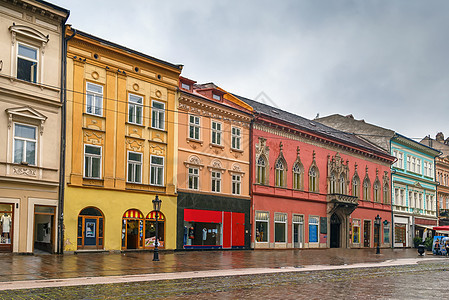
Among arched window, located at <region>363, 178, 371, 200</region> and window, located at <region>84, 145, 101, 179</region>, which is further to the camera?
arched window, located at <region>363, 178, 371, 200</region>

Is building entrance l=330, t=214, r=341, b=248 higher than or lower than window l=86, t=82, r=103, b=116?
lower

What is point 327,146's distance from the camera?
4750 centimetres

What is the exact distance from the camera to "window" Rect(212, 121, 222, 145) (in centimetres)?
3638

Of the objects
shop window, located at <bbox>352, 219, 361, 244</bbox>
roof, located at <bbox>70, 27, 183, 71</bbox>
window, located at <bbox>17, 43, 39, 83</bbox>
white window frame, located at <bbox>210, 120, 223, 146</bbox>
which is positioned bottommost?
shop window, located at <bbox>352, 219, 361, 244</bbox>

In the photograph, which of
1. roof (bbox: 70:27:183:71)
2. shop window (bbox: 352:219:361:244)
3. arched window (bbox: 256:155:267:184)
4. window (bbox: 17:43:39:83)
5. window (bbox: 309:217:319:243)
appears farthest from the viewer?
shop window (bbox: 352:219:361:244)

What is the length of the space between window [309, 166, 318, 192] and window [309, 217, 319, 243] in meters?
2.46

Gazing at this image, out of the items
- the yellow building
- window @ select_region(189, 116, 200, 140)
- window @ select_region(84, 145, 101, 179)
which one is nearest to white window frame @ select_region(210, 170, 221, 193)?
window @ select_region(189, 116, 200, 140)

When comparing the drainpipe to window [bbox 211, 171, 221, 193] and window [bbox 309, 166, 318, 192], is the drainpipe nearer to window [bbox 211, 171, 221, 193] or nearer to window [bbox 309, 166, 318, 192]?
window [bbox 211, 171, 221, 193]

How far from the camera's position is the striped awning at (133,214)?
3041 centimetres

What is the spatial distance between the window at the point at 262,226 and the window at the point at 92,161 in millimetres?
13991

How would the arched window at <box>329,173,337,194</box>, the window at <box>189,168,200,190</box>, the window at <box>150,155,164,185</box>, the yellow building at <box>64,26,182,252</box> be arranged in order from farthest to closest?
1. the arched window at <box>329,173,337,194</box>
2. the window at <box>189,168,200,190</box>
3. the window at <box>150,155,164,185</box>
4. the yellow building at <box>64,26,182,252</box>

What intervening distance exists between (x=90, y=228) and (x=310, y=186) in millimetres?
21858

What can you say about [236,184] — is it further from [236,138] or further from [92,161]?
[92,161]

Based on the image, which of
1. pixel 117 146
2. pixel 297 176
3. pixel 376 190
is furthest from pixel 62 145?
pixel 376 190
